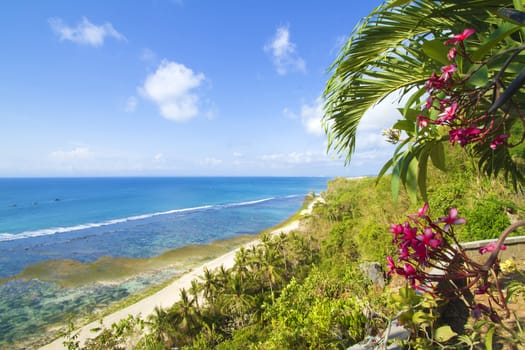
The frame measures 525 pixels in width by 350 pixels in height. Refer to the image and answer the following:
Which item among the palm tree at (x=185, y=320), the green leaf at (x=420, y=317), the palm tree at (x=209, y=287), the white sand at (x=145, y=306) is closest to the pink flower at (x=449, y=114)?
the green leaf at (x=420, y=317)

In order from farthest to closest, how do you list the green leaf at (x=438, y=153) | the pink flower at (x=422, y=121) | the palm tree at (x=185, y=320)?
the palm tree at (x=185, y=320), the green leaf at (x=438, y=153), the pink flower at (x=422, y=121)

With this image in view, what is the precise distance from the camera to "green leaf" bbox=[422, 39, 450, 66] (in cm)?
93

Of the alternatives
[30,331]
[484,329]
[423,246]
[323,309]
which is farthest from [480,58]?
[30,331]

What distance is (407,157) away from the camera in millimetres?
1188

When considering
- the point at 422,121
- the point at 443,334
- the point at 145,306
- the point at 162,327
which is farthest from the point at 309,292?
the point at 145,306

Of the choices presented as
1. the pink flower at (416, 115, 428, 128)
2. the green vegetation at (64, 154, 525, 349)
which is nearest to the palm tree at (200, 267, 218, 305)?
the green vegetation at (64, 154, 525, 349)

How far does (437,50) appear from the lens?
942mm

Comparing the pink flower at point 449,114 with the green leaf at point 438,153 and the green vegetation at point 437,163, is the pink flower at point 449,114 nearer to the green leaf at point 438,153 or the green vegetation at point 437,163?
the green vegetation at point 437,163

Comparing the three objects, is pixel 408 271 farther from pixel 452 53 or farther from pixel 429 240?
pixel 452 53

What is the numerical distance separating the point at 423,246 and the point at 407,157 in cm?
42

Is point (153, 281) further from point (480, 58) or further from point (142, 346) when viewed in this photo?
point (480, 58)

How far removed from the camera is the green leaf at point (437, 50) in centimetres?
93

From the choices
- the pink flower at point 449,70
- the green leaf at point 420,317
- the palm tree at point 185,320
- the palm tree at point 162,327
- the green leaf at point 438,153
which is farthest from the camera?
the palm tree at point 185,320

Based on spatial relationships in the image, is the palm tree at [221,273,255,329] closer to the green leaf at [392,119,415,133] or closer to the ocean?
the ocean
